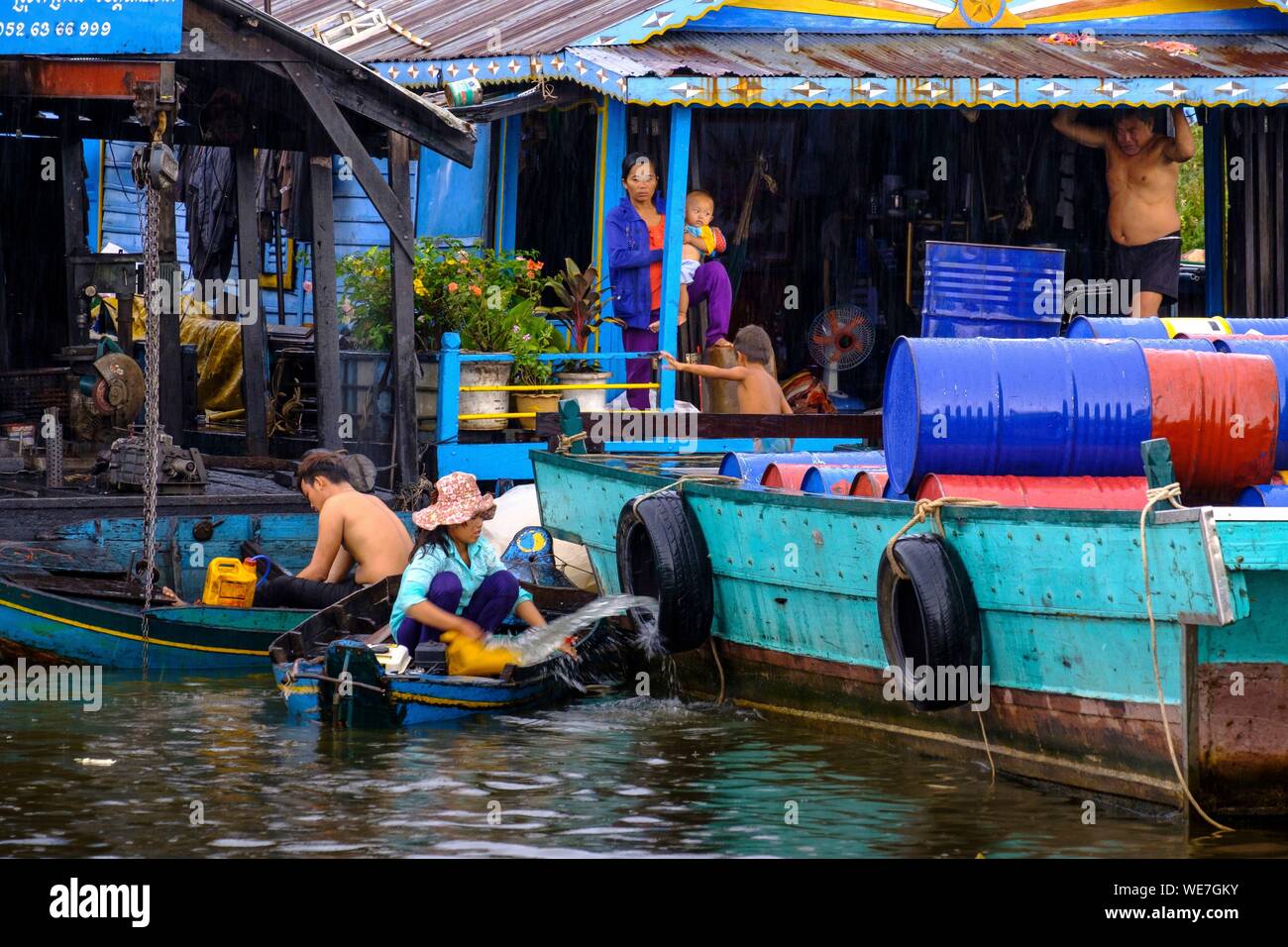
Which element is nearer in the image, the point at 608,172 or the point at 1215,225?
the point at 608,172

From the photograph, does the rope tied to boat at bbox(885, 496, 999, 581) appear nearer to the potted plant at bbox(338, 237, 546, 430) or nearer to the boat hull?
the boat hull

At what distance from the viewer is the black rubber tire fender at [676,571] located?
930 cm

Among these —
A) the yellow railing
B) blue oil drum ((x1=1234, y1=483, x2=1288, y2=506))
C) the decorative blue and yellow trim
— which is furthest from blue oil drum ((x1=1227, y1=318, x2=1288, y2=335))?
the yellow railing

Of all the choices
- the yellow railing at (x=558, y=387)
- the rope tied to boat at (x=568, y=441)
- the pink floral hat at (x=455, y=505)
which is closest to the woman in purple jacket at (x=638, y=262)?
the yellow railing at (x=558, y=387)

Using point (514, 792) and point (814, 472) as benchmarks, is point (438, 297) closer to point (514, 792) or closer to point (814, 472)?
point (814, 472)

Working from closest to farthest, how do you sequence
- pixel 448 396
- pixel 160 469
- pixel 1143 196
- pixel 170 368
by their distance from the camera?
pixel 160 469, pixel 448 396, pixel 170 368, pixel 1143 196

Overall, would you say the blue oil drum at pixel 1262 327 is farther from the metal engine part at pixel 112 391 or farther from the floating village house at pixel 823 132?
the metal engine part at pixel 112 391

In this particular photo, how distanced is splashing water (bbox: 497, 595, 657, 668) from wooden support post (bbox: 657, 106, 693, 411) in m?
3.86

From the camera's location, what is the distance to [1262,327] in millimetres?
9305

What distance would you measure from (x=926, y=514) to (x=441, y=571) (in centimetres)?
268

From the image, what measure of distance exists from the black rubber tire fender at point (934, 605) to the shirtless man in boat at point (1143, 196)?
811 centimetres

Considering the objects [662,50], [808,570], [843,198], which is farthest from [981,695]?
[843,198]

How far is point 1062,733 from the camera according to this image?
24.2 feet

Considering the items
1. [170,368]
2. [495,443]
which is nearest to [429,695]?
[495,443]
